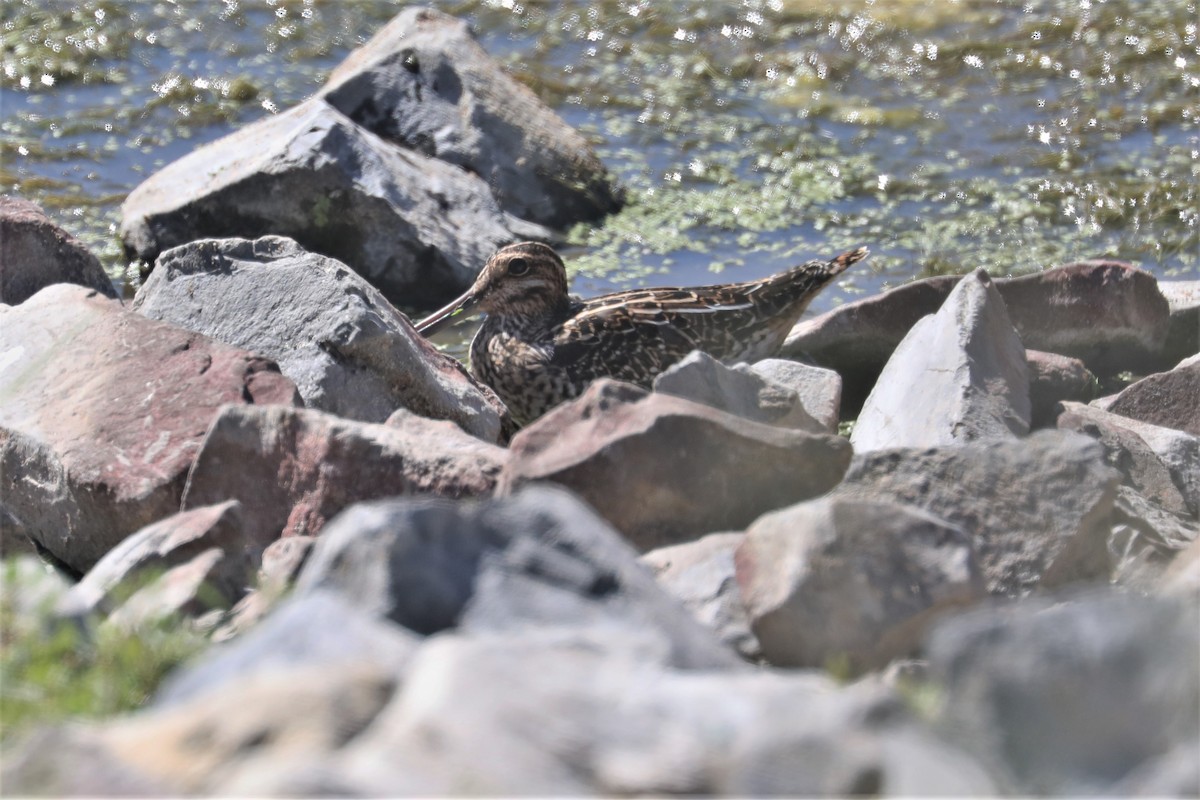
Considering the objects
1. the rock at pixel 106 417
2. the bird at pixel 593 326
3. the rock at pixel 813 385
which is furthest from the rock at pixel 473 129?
the rock at pixel 106 417

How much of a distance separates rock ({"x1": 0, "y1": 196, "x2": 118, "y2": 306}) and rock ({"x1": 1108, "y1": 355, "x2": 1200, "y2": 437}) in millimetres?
4275

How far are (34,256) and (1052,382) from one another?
4.21 meters

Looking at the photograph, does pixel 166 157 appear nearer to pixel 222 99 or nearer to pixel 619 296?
pixel 222 99

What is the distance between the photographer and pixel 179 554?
3.52 metres

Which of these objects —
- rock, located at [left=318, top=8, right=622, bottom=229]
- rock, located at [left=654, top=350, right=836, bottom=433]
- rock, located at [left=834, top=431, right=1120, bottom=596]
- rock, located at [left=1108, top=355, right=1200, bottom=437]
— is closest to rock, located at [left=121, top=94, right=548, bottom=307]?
rock, located at [left=318, top=8, right=622, bottom=229]

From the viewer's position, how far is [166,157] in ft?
30.7

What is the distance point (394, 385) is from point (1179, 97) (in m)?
7.02

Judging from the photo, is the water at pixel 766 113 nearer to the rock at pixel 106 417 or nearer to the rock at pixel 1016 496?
the rock at pixel 106 417

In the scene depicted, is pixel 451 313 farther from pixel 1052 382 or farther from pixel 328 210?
pixel 1052 382

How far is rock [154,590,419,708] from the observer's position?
2.17 metres

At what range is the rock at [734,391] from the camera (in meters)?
4.42

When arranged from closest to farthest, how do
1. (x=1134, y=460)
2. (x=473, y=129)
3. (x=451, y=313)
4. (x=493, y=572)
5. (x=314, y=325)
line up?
(x=493, y=572) < (x=1134, y=460) < (x=314, y=325) < (x=451, y=313) < (x=473, y=129)

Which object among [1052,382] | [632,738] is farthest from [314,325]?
[632,738]

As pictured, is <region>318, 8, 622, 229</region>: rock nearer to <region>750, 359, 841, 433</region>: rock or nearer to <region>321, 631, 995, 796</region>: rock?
<region>750, 359, 841, 433</region>: rock
